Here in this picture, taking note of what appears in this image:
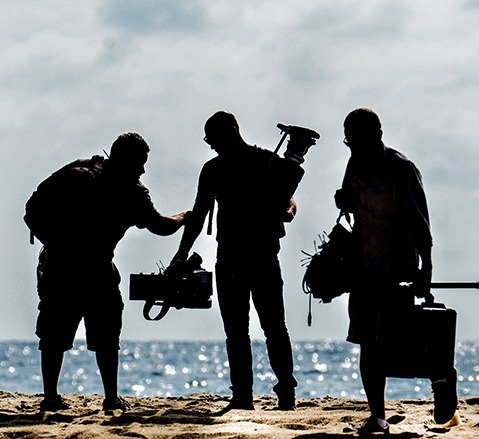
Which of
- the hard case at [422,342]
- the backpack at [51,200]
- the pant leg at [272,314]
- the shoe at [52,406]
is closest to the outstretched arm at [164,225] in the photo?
the backpack at [51,200]

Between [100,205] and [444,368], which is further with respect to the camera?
[100,205]

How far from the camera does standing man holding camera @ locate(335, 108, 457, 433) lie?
756 cm

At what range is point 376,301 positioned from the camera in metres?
7.59

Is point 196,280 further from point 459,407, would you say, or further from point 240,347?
point 459,407

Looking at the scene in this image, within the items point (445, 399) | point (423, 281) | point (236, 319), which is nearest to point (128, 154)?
point (236, 319)

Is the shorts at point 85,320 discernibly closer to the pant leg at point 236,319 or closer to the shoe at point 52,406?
the shoe at point 52,406

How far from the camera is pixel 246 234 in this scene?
9250mm

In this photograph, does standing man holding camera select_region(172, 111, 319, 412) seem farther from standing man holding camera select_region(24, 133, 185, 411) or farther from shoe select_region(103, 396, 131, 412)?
shoe select_region(103, 396, 131, 412)

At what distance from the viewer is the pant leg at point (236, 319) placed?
30.5 feet

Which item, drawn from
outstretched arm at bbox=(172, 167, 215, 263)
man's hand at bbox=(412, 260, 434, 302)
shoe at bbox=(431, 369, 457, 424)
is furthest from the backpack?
shoe at bbox=(431, 369, 457, 424)

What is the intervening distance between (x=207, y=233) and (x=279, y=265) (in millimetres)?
623

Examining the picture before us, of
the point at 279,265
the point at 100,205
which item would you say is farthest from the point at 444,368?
the point at 100,205

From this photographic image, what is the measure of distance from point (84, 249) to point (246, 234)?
1254 mm

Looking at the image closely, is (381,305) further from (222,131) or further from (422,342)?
(222,131)
